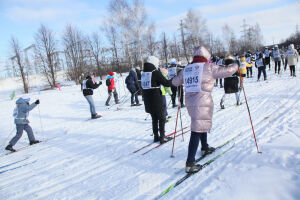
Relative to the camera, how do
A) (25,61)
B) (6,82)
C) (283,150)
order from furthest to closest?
(6,82) < (25,61) < (283,150)

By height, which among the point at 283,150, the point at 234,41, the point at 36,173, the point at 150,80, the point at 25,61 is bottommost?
the point at 36,173

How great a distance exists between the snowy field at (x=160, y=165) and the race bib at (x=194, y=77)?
1.32 metres

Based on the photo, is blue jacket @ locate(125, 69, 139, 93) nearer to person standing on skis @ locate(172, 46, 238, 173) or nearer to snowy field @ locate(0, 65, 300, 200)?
snowy field @ locate(0, 65, 300, 200)

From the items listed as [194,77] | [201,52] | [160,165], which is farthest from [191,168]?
[201,52]

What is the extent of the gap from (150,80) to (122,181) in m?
2.08

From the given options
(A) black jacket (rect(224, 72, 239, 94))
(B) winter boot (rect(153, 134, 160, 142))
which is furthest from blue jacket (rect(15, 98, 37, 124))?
(A) black jacket (rect(224, 72, 239, 94))

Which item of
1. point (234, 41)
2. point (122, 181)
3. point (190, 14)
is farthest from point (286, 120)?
point (234, 41)

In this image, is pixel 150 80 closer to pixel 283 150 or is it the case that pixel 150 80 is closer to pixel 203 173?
pixel 203 173

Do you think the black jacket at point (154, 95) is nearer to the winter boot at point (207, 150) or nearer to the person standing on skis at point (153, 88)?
the person standing on skis at point (153, 88)

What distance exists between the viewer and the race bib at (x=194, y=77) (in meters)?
2.75

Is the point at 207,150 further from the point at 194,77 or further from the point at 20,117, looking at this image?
the point at 20,117

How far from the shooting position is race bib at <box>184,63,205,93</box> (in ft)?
9.02

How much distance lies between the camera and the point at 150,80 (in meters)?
4.05

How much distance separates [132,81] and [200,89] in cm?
700
